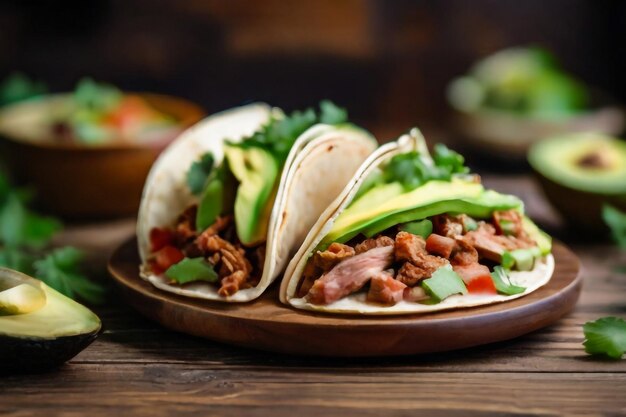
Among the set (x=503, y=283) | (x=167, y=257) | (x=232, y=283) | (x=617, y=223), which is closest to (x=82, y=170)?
(x=167, y=257)

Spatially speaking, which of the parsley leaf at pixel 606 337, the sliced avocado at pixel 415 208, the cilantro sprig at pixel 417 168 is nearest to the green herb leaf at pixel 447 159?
the cilantro sprig at pixel 417 168

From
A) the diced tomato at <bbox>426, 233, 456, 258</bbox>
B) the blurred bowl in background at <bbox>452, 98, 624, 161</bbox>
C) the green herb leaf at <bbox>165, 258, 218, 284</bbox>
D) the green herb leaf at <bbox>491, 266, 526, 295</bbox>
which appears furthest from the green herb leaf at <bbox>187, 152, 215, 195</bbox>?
the blurred bowl in background at <bbox>452, 98, 624, 161</bbox>

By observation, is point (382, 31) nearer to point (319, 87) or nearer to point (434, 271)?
point (319, 87)

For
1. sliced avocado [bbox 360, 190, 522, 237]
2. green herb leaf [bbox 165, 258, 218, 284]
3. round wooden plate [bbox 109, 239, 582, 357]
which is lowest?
round wooden plate [bbox 109, 239, 582, 357]

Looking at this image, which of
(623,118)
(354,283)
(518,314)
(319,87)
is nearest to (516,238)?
(518,314)

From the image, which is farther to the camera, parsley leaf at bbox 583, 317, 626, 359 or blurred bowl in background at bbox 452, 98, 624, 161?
blurred bowl in background at bbox 452, 98, 624, 161

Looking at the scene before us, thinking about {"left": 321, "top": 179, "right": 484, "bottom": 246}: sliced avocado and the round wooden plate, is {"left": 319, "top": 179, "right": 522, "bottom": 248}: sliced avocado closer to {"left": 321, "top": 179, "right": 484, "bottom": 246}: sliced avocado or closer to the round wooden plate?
{"left": 321, "top": 179, "right": 484, "bottom": 246}: sliced avocado

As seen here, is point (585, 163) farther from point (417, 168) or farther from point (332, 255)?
point (332, 255)

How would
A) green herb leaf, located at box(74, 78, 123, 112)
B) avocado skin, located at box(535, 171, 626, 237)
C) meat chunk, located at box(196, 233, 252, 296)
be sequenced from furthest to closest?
1. green herb leaf, located at box(74, 78, 123, 112)
2. avocado skin, located at box(535, 171, 626, 237)
3. meat chunk, located at box(196, 233, 252, 296)
